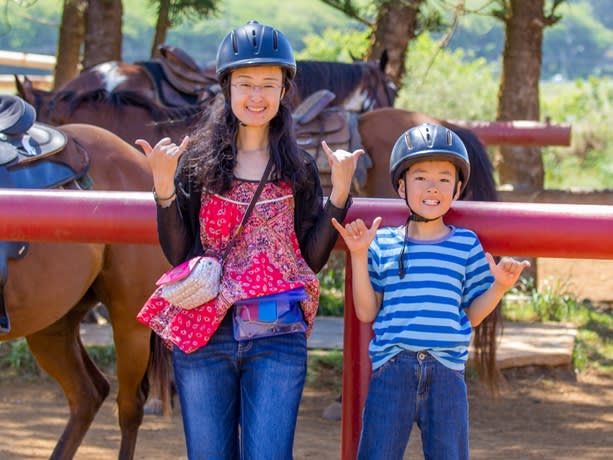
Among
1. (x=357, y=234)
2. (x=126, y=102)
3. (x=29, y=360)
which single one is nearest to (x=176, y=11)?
(x=126, y=102)

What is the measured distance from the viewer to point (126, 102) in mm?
6012

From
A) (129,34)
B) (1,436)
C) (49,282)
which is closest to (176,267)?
(49,282)

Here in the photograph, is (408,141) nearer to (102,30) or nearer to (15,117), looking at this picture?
(15,117)

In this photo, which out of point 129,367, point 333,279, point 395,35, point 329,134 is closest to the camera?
point 129,367

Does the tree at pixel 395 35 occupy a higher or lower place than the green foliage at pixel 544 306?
higher

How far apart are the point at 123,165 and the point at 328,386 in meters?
2.63

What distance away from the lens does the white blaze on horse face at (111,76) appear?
656cm

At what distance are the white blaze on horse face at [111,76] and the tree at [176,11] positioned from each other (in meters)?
2.37

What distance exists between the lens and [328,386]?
609 centimetres

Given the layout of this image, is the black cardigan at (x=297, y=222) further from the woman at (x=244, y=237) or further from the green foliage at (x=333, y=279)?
the green foliage at (x=333, y=279)

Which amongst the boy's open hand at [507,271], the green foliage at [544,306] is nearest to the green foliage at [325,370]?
the green foliage at [544,306]

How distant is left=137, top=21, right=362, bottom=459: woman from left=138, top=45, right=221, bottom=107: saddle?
4.27 meters

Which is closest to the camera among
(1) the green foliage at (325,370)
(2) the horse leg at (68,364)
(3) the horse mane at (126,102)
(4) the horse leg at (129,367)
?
(4) the horse leg at (129,367)

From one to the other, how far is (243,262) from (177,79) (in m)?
4.62
